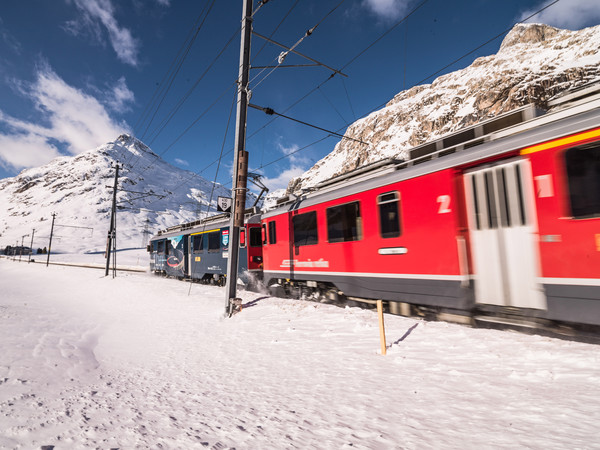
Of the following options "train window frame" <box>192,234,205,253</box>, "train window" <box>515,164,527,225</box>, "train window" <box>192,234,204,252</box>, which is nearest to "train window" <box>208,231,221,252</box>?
"train window frame" <box>192,234,205,253</box>

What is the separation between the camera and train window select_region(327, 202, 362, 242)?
7.32 m

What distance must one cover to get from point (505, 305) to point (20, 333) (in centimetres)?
954

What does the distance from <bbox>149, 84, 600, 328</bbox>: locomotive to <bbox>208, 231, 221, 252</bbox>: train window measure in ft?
24.9

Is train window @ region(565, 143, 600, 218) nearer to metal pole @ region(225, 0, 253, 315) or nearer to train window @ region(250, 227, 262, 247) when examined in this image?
metal pole @ region(225, 0, 253, 315)

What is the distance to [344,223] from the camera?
25.2 ft

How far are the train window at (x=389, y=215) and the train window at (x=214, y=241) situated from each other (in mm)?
9329

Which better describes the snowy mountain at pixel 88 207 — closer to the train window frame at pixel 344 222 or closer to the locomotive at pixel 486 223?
the train window frame at pixel 344 222

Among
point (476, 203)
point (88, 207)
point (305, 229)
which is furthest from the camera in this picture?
point (88, 207)

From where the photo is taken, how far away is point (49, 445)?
2.46 meters

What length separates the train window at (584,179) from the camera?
3.91 m

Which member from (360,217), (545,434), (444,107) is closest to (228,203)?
(360,217)

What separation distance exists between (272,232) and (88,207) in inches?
5571

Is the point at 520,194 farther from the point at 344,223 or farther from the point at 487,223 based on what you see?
the point at 344,223

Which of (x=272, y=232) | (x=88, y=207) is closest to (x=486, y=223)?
(x=272, y=232)
